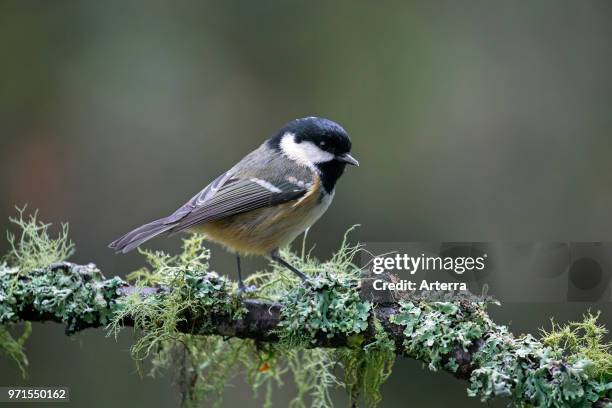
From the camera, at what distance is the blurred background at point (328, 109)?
4895 mm

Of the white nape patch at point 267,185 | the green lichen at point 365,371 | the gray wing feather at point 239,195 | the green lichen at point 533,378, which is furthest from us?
the white nape patch at point 267,185

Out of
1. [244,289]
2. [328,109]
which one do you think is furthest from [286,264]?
[328,109]

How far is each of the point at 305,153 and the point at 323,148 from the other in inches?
3.4

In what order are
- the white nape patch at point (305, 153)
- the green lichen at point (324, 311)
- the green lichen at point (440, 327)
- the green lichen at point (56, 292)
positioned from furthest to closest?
the white nape patch at point (305, 153) < the green lichen at point (56, 292) < the green lichen at point (324, 311) < the green lichen at point (440, 327)

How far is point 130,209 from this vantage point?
5.00m

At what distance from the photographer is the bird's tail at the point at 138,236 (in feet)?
9.07

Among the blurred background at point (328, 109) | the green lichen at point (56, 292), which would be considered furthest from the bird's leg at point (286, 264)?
the blurred background at point (328, 109)

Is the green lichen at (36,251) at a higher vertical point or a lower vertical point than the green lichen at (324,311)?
higher

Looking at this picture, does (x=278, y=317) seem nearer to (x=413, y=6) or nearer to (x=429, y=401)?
(x=429, y=401)

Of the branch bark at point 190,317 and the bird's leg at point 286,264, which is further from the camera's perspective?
the bird's leg at point 286,264

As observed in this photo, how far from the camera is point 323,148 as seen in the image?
315 cm

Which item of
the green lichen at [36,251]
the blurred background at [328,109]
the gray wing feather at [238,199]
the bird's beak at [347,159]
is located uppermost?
the blurred background at [328,109]

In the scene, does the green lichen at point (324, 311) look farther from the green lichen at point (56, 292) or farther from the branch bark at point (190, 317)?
the green lichen at point (56, 292)

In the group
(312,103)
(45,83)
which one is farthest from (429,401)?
(45,83)
